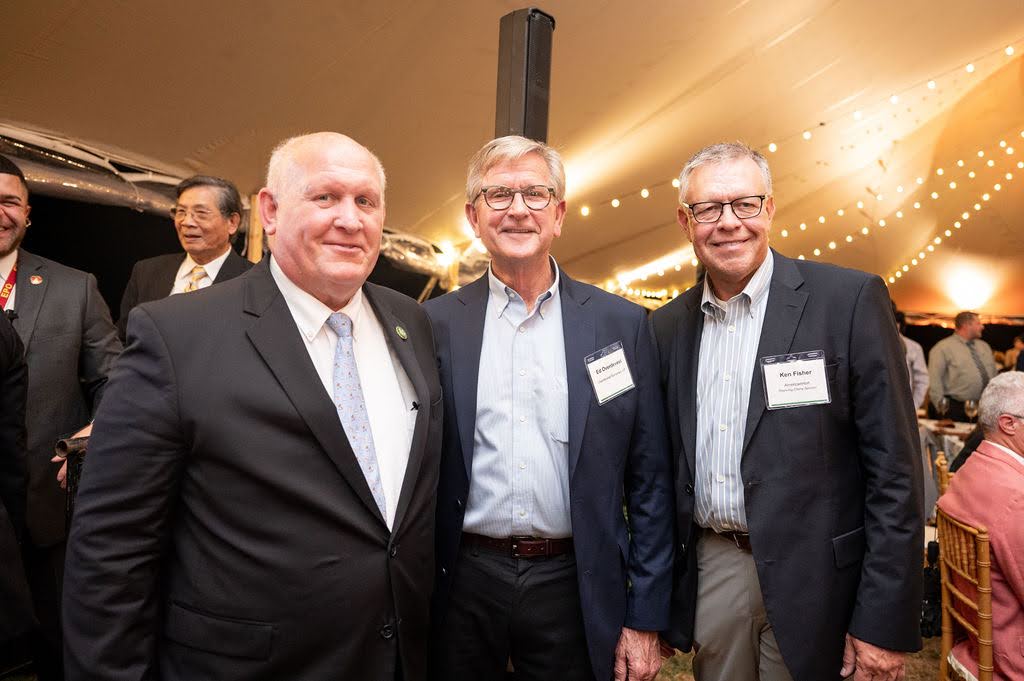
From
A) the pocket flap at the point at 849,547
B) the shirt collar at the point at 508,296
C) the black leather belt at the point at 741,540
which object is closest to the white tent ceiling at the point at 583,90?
the shirt collar at the point at 508,296

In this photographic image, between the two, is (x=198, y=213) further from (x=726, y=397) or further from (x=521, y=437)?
(x=726, y=397)

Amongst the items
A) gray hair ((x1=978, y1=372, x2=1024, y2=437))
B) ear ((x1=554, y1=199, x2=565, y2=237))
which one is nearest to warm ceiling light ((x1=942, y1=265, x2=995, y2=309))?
gray hair ((x1=978, y1=372, x2=1024, y2=437))

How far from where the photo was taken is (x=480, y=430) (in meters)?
1.65

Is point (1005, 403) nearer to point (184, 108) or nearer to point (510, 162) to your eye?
point (510, 162)

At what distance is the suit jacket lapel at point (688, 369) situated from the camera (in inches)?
65.8

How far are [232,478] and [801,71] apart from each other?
5.22m

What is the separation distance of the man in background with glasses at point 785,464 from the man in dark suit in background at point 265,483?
2.50 ft

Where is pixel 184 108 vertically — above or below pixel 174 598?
above

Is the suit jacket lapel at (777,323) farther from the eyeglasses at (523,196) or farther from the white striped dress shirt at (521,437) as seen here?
the eyeglasses at (523,196)

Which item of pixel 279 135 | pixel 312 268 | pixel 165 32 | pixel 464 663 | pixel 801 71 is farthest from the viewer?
pixel 801 71

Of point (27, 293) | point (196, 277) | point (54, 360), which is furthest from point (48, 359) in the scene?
point (196, 277)

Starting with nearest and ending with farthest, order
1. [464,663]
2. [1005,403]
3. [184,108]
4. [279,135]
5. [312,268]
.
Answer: [312,268], [464,663], [1005,403], [184,108], [279,135]

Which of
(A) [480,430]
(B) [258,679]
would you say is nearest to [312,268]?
(A) [480,430]

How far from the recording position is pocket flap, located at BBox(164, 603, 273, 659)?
1.12 meters
